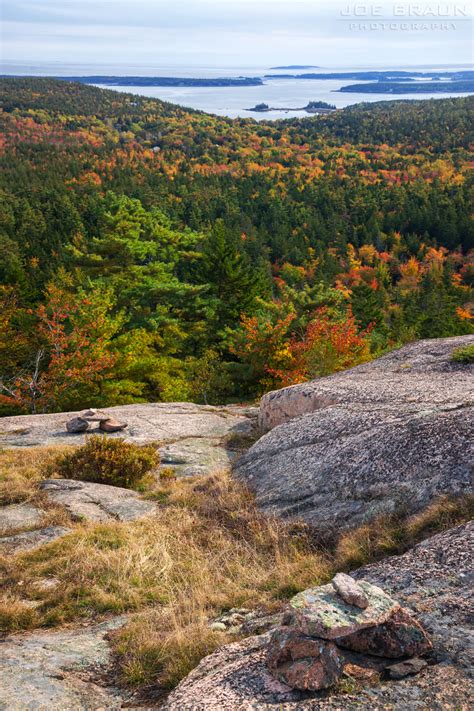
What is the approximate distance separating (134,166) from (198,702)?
597 ft

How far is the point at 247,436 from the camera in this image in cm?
1543

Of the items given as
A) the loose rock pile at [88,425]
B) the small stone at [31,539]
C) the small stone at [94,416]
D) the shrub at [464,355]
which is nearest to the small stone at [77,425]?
the loose rock pile at [88,425]

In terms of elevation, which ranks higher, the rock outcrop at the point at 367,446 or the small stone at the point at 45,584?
the rock outcrop at the point at 367,446

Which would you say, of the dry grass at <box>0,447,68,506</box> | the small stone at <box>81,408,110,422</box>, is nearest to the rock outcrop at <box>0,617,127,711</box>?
the dry grass at <box>0,447,68,506</box>

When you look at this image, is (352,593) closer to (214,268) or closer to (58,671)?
(58,671)

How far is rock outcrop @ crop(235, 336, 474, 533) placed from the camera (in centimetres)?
837

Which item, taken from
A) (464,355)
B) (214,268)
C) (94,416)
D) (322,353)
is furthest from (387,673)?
(214,268)

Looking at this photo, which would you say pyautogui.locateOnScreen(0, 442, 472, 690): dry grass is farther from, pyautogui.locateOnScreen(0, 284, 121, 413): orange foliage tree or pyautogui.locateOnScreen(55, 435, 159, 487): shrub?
pyautogui.locateOnScreen(0, 284, 121, 413): orange foliage tree

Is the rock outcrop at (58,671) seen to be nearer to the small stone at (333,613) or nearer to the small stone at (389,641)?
the small stone at (333,613)

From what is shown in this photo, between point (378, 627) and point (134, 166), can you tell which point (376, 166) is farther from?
point (378, 627)

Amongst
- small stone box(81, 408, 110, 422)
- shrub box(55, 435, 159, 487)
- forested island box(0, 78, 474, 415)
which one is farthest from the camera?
forested island box(0, 78, 474, 415)

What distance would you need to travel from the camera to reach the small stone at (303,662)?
4.59 metres

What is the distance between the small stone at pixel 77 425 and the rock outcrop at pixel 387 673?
37.6 feet

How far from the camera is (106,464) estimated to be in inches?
491
